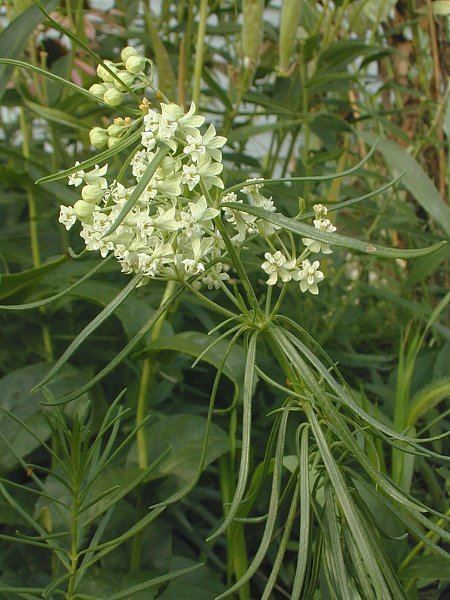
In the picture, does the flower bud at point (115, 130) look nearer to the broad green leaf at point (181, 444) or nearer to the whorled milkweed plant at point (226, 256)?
the whorled milkweed plant at point (226, 256)

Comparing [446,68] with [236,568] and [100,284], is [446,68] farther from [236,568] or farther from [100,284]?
[236,568]

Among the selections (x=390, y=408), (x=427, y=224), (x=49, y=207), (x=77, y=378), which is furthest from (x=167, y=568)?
(x=427, y=224)

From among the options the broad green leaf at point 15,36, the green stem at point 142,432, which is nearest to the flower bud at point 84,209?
the green stem at point 142,432

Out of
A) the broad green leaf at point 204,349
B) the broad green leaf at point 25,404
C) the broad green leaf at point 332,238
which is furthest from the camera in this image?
the broad green leaf at point 25,404

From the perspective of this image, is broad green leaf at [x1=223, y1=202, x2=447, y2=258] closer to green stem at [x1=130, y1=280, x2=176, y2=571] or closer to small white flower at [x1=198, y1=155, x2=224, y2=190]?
small white flower at [x1=198, y1=155, x2=224, y2=190]

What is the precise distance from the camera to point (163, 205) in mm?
444

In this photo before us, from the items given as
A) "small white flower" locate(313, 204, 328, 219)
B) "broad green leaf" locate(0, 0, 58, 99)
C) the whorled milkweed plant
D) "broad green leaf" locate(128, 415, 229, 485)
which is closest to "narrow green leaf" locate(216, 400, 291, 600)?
the whorled milkweed plant

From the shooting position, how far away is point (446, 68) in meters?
1.14

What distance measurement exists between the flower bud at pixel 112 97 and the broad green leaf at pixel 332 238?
0.25ft

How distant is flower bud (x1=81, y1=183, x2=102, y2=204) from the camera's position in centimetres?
43

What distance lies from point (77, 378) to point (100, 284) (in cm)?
9

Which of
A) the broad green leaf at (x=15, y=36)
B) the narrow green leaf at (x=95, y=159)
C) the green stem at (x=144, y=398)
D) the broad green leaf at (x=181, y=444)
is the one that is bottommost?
the broad green leaf at (x=181, y=444)

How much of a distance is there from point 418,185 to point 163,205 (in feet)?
1.36

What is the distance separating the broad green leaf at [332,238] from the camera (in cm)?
37
